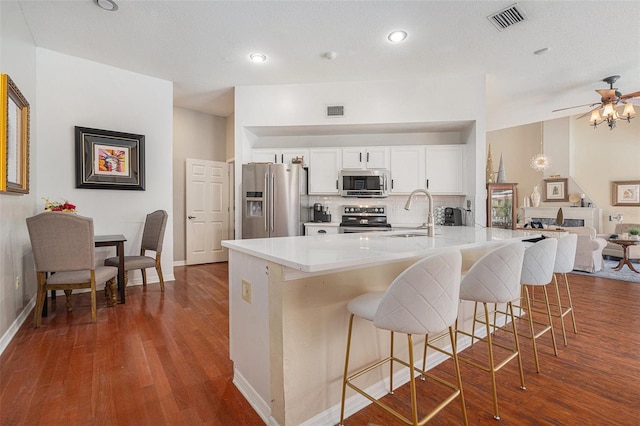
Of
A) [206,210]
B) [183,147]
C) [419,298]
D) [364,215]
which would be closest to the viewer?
[419,298]

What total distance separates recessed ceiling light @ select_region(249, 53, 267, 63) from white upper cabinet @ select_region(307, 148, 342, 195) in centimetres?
152

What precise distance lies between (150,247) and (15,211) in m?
1.40

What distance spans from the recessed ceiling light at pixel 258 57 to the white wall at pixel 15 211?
214 centimetres

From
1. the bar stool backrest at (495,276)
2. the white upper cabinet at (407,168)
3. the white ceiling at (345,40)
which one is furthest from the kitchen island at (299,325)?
the white upper cabinet at (407,168)

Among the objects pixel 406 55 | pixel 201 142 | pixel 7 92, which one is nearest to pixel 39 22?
pixel 7 92

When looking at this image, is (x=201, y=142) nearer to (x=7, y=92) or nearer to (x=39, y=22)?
(x=39, y=22)

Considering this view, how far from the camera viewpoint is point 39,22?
305cm

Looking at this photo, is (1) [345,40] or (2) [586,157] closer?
(1) [345,40]

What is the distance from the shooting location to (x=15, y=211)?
9.08ft

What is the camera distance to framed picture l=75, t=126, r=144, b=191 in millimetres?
3801

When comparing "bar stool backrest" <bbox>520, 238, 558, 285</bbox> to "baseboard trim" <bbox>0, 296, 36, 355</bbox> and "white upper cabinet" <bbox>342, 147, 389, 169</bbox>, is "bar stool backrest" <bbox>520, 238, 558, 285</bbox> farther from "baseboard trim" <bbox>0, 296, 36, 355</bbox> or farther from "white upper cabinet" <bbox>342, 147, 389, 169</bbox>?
"baseboard trim" <bbox>0, 296, 36, 355</bbox>

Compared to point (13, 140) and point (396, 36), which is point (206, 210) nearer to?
point (13, 140)

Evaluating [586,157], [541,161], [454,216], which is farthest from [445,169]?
[586,157]

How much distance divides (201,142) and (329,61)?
328 centimetres
